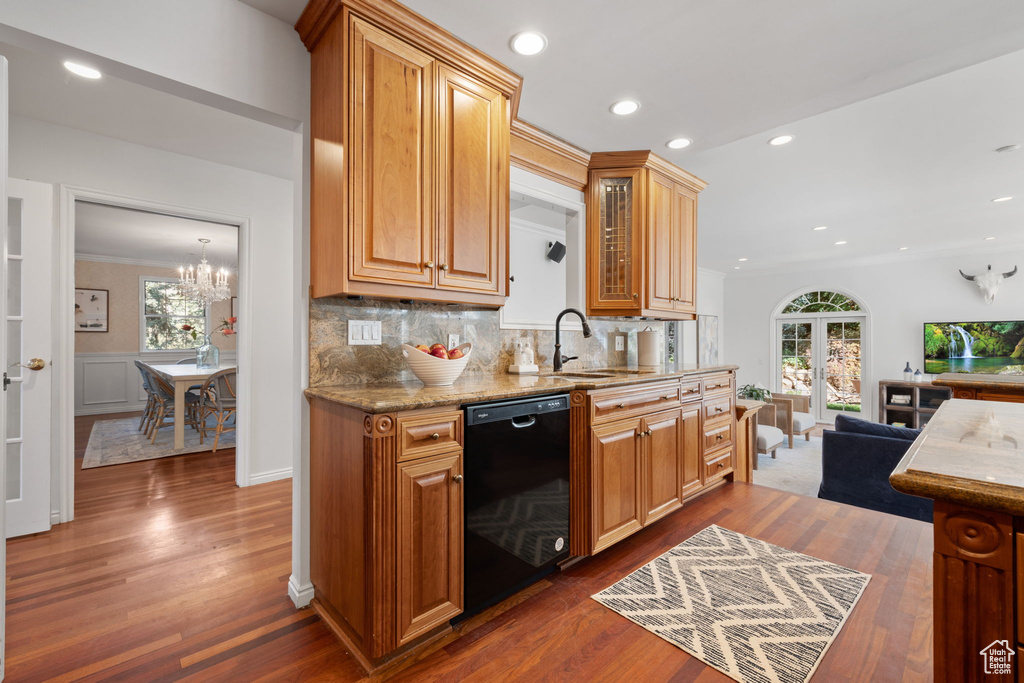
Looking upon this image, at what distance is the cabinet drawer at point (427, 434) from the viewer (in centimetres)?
148

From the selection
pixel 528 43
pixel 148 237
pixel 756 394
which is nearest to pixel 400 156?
pixel 528 43

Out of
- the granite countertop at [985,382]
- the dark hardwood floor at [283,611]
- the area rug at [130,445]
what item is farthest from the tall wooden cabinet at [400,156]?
the area rug at [130,445]

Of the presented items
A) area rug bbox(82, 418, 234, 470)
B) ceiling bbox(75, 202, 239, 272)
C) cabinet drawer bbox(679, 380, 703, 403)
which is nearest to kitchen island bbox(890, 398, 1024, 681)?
cabinet drawer bbox(679, 380, 703, 403)

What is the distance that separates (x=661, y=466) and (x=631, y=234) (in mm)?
1534

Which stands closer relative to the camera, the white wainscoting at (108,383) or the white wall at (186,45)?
the white wall at (186,45)

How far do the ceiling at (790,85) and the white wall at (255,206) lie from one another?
1.98 metres

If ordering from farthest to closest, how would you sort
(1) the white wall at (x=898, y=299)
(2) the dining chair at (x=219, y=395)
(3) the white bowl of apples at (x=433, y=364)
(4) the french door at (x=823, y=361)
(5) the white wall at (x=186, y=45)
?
(4) the french door at (x=823, y=361) < (1) the white wall at (x=898, y=299) < (2) the dining chair at (x=219, y=395) < (3) the white bowl of apples at (x=433, y=364) < (5) the white wall at (x=186, y=45)

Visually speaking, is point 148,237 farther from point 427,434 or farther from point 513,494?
point 513,494

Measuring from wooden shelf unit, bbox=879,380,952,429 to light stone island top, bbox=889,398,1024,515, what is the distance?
694cm

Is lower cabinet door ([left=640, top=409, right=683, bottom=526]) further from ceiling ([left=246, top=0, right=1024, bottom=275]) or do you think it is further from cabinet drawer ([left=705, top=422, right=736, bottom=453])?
ceiling ([left=246, top=0, right=1024, bottom=275])

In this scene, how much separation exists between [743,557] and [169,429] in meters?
6.35

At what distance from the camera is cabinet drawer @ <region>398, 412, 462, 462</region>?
1.48 metres

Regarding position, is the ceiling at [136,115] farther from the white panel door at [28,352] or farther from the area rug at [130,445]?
the area rug at [130,445]

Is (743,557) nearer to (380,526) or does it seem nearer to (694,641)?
(694,641)
